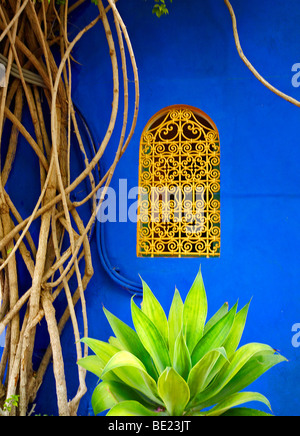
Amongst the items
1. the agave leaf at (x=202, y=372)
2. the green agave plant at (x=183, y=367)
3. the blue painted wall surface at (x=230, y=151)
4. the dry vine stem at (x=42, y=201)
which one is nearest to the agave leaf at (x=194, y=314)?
the green agave plant at (x=183, y=367)

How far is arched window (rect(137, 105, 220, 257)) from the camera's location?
2.01 m

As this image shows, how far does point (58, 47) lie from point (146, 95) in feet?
1.66

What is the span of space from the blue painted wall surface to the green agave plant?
76cm

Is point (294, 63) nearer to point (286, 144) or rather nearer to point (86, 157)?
point (286, 144)

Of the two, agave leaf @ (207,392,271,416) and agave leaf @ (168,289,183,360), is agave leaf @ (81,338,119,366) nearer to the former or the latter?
agave leaf @ (168,289,183,360)

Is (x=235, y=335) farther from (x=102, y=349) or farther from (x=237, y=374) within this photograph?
(x=102, y=349)

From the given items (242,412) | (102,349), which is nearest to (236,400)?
(242,412)

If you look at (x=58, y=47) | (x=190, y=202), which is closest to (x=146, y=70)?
(x=58, y=47)

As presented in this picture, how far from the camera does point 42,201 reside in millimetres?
1911

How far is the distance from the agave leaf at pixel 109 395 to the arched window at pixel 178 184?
2.98 ft

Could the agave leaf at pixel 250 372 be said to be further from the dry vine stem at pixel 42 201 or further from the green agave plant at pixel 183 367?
the dry vine stem at pixel 42 201

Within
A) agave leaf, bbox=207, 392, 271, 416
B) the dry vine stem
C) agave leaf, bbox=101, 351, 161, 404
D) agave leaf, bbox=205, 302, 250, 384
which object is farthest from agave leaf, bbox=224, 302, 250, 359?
the dry vine stem

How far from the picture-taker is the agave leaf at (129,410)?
1.01 meters

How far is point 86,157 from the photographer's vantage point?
199 centimetres
